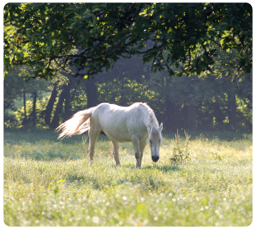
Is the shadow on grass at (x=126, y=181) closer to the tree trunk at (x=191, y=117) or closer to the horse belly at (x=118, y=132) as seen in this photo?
the horse belly at (x=118, y=132)

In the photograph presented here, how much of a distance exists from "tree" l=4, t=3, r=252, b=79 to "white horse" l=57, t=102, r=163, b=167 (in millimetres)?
2467

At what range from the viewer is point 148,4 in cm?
597

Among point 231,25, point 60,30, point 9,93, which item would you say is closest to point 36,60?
point 60,30

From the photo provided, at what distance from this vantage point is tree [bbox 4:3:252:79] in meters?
5.65

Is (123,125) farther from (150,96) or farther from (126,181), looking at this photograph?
(150,96)

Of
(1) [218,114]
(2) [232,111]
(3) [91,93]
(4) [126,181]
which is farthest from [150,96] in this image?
(4) [126,181]

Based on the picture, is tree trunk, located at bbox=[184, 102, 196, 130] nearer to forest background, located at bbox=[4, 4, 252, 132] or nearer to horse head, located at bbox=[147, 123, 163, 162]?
forest background, located at bbox=[4, 4, 252, 132]

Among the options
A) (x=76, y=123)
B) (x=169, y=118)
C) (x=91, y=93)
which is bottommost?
(x=169, y=118)

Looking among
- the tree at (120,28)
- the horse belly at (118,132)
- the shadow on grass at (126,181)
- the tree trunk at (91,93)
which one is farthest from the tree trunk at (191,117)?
the tree at (120,28)

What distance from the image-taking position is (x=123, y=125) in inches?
399

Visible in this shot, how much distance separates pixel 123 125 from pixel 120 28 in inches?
167

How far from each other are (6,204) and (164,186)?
10.2 ft

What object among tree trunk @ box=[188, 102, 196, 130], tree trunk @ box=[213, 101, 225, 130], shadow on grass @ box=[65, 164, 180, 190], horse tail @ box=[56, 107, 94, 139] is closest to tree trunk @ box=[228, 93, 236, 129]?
tree trunk @ box=[213, 101, 225, 130]

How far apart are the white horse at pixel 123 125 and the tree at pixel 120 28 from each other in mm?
2467
